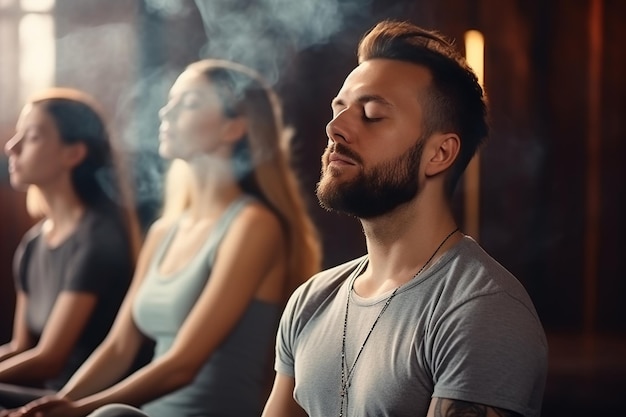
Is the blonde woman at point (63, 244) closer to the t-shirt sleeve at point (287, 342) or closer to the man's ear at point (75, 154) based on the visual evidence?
the man's ear at point (75, 154)

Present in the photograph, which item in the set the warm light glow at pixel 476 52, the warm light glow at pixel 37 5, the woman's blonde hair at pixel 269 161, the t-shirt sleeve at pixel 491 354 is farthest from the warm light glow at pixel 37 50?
the t-shirt sleeve at pixel 491 354

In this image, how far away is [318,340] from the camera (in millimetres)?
1534

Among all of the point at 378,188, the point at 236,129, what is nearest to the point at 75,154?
the point at 236,129

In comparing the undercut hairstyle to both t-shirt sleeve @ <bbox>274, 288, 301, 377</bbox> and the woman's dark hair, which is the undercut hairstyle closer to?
t-shirt sleeve @ <bbox>274, 288, 301, 377</bbox>

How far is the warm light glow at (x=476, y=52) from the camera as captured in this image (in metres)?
1.91

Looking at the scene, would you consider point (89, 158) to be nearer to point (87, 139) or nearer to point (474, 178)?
point (87, 139)

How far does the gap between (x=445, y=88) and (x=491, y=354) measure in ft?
1.49

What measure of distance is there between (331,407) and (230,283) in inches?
26.9

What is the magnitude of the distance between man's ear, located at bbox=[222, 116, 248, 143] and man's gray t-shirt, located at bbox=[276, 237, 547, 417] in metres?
0.70

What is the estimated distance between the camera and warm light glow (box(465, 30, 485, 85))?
191 centimetres

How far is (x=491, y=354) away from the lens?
1.27 meters

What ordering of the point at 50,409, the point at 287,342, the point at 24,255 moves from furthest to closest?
the point at 24,255 → the point at 50,409 → the point at 287,342

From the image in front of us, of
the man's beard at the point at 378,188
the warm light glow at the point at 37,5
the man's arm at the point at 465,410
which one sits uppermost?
the warm light glow at the point at 37,5

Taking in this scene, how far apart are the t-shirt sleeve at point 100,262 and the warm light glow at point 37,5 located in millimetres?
581
